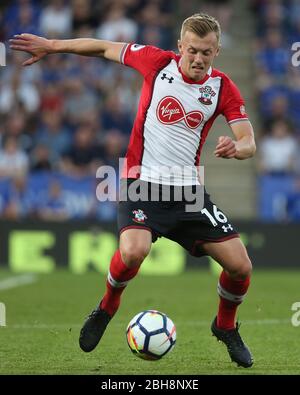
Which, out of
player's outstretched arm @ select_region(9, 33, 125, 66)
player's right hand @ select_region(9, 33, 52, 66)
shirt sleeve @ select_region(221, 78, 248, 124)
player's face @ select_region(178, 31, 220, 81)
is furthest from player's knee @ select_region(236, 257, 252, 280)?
player's right hand @ select_region(9, 33, 52, 66)

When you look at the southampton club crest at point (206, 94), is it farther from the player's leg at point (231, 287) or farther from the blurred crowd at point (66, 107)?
the blurred crowd at point (66, 107)

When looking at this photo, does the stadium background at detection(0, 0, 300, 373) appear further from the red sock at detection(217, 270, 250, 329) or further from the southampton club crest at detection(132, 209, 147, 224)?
the southampton club crest at detection(132, 209, 147, 224)

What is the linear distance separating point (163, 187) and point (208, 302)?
422 cm

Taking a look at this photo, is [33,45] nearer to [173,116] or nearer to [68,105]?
[173,116]

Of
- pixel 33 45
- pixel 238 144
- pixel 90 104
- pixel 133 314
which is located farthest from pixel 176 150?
pixel 90 104

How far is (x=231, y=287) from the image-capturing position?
22.7 ft

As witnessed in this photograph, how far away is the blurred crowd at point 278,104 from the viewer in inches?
613

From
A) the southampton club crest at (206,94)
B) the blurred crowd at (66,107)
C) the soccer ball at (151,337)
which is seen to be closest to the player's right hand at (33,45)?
the southampton club crest at (206,94)

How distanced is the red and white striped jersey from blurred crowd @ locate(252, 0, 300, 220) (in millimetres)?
8673

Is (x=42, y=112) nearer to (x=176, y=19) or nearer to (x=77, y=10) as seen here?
(x=77, y=10)

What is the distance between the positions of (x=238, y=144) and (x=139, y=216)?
857 millimetres

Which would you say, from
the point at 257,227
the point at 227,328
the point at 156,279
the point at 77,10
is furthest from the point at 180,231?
the point at 77,10

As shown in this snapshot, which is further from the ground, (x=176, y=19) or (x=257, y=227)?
(x=176, y=19)
